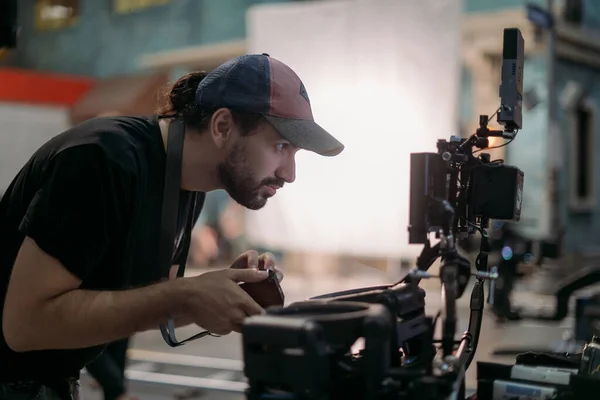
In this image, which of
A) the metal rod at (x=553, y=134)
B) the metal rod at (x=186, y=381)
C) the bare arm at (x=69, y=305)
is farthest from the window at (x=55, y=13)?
the bare arm at (x=69, y=305)

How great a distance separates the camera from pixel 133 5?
10.4m

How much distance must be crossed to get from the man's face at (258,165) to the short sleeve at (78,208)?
0.75 ft

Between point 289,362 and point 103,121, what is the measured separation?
66cm

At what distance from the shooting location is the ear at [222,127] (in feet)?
4.36

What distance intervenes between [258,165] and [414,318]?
1.39 ft

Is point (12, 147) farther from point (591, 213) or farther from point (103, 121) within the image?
point (591, 213)

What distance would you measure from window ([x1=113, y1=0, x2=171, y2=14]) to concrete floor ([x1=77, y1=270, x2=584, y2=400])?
17.5 feet

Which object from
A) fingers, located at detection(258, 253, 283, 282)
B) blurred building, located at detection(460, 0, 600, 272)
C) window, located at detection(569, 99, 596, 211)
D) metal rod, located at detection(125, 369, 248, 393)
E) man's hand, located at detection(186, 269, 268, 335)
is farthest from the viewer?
window, located at detection(569, 99, 596, 211)

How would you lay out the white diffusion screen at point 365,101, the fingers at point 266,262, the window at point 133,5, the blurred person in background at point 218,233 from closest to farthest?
the fingers at point 266,262, the white diffusion screen at point 365,101, the blurred person in background at point 218,233, the window at point 133,5

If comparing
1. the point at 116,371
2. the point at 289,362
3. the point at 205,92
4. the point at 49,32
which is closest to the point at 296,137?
the point at 205,92

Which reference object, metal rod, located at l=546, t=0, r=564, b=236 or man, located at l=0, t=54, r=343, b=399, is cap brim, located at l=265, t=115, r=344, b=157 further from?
metal rod, located at l=546, t=0, r=564, b=236

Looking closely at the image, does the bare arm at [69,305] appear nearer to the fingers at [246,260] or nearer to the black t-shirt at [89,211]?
the black t-shirt at [89,211]

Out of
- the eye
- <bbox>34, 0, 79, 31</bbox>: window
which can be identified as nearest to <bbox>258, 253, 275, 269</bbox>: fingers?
the eye

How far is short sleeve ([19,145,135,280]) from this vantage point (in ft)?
3.72
